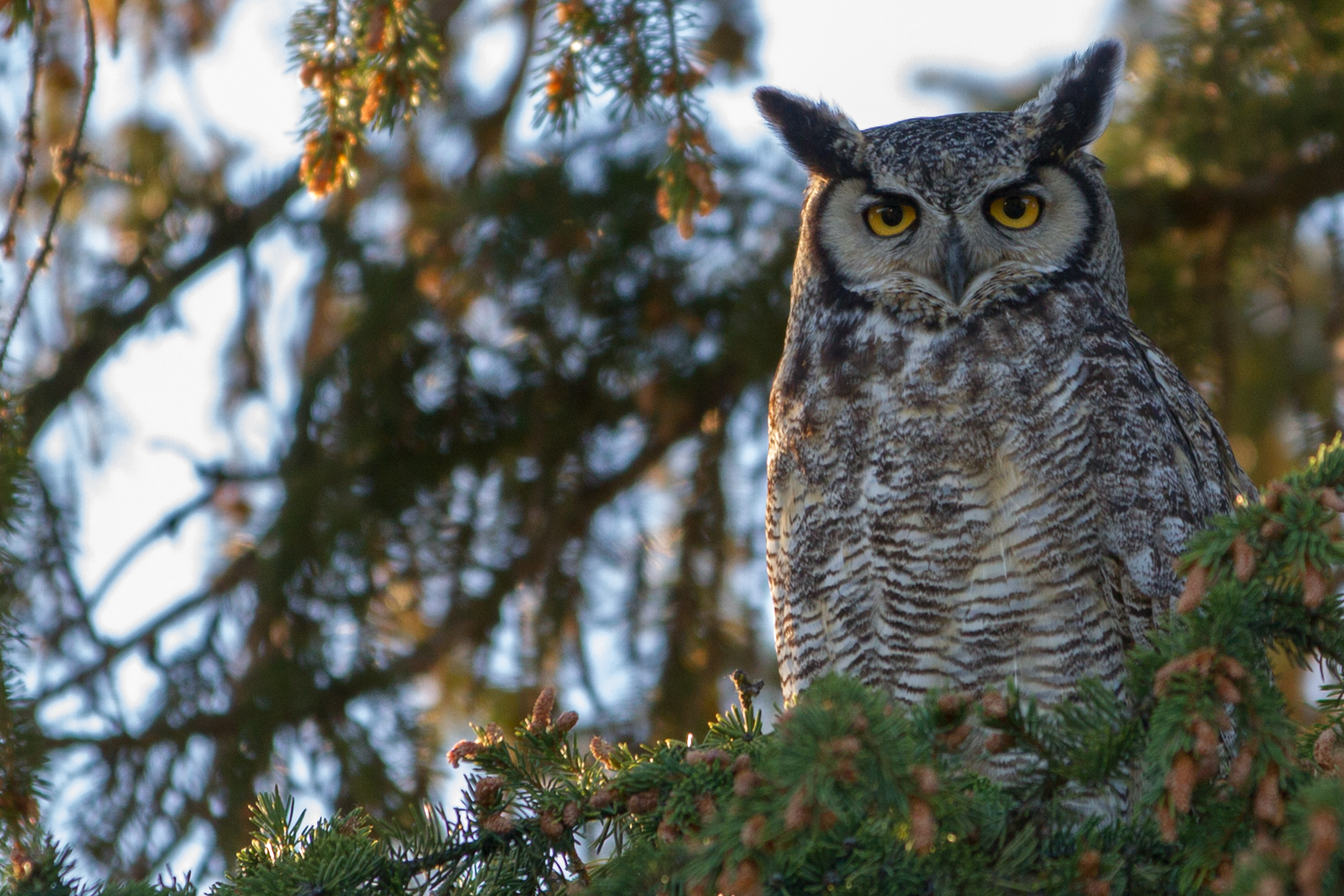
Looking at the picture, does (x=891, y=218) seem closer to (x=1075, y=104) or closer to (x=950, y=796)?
(x=1075, y=104)

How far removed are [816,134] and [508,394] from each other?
1003 millimetres

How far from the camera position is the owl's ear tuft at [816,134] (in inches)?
88.9

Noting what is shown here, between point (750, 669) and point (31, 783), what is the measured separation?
180 centimetres

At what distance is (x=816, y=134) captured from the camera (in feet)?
7.60

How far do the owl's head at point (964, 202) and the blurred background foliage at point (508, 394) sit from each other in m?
0.44

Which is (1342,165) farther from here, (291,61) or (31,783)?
(31,783)

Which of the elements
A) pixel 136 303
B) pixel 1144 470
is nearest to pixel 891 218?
pixel 1144 470

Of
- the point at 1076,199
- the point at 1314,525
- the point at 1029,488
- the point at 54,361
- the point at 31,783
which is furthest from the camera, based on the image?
the point at 54,361

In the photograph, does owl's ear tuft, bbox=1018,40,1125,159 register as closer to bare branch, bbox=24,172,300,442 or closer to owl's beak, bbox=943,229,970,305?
owl's beak, bbox=943,229,970,305

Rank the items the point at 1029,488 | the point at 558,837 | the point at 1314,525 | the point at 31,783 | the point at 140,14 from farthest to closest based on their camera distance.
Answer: the point at 140,14 < the point at 1029,488 < the point at 31,783 < the point at 558,837 < the point at 1314,525

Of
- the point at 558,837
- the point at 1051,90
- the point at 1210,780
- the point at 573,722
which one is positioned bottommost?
the point at 1210,780

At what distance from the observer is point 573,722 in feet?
4.42

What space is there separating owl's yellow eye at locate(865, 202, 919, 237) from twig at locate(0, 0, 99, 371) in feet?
4.35

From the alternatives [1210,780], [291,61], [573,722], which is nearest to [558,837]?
[573,722]
